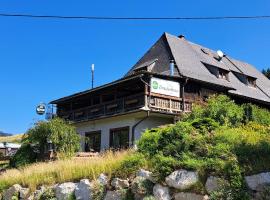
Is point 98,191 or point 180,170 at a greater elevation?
point 180,170

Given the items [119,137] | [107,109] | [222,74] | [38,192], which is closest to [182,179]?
[38,192]

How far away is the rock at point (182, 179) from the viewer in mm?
10281

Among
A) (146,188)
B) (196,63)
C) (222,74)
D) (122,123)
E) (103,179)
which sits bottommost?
(146,188)

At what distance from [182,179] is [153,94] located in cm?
1605

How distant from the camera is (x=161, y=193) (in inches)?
420

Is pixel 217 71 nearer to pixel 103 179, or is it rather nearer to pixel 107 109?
pixel 107 109

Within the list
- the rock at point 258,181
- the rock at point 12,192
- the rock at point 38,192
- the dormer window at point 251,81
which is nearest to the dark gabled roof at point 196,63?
the dormer window at point 251,81

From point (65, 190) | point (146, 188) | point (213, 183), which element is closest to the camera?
point (213, 183)

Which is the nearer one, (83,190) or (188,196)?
(188,196)

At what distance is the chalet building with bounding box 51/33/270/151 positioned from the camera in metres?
26.6

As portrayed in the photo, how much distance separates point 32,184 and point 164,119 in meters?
13.6

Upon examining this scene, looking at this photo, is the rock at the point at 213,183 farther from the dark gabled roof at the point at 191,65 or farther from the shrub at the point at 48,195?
the dark gabled roof at the point at 191,65

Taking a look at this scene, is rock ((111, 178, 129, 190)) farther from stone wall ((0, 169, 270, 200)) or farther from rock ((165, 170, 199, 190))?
rock ((165, 170, 199, 190))

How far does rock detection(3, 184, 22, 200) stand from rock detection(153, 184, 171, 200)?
6558mm
